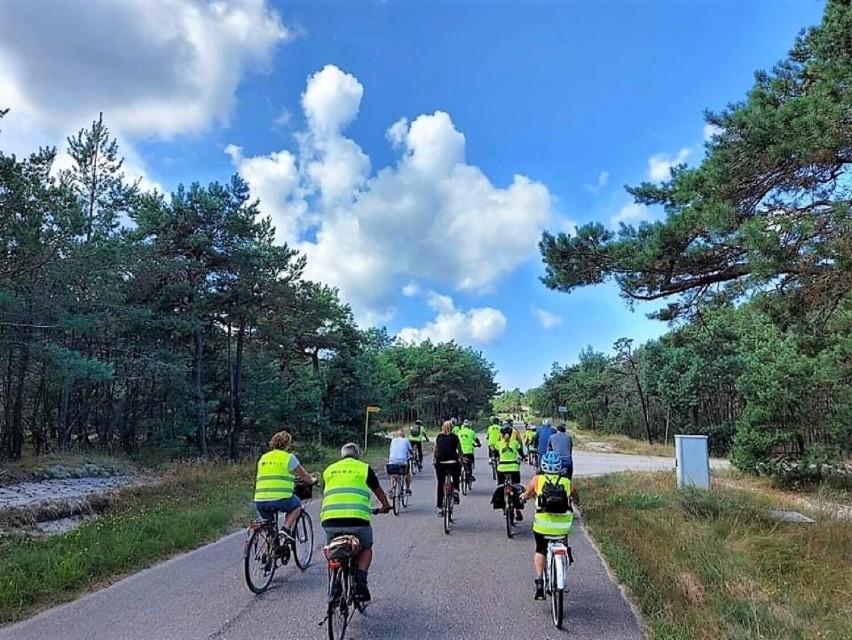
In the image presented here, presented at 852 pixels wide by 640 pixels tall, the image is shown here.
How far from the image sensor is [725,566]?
21.6ft

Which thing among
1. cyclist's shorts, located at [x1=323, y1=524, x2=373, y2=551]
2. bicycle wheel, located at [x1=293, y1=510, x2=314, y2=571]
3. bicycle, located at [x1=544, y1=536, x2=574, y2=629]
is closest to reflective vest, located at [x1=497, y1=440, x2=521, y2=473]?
bicycle wheel, located at [x1=293, y1=510, x2=314, y2=571]

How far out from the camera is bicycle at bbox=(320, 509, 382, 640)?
15.6 feet

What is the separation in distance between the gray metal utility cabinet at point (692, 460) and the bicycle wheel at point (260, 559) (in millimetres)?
9939

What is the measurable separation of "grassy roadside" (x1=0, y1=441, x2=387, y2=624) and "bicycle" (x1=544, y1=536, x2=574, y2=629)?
5.13m

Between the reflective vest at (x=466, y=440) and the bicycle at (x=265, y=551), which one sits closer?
the bicycle at (x=265, y=551)

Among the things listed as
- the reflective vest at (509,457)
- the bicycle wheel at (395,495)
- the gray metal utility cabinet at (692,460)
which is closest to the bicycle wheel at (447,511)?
the reflective vest at (509,457)

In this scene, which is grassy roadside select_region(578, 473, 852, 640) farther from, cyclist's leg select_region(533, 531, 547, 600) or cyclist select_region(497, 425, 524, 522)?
cyclist select_region(497, 425, 524, 522)

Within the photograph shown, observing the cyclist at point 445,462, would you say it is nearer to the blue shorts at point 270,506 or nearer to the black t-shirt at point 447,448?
the black t-shirt at point 447,448

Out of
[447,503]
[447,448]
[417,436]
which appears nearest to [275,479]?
[447,503]

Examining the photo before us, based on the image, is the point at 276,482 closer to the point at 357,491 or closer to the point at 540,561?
the point at 357,491

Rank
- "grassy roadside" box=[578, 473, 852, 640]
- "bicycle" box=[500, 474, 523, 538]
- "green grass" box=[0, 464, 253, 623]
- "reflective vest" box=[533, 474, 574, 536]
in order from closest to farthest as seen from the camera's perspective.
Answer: "grassy roadside" box=[578, 473, 852, 640]
"reflective vest" box=[533, 474, 574, 536]
"green grass" box=[0, 464, 253, 623]
"bicycle" box=[500, 474, 523, 538]

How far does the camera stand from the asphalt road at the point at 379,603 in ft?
16.7

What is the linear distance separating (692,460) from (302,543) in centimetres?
972

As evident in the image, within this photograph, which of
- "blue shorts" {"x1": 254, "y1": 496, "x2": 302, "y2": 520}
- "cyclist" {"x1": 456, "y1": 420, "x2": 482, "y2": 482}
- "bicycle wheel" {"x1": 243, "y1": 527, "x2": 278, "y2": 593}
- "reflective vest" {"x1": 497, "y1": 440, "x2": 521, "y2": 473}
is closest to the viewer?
"bicycle wheel" {"x1": 243, "y1": 527, "x2": 278, "y2": 593}
